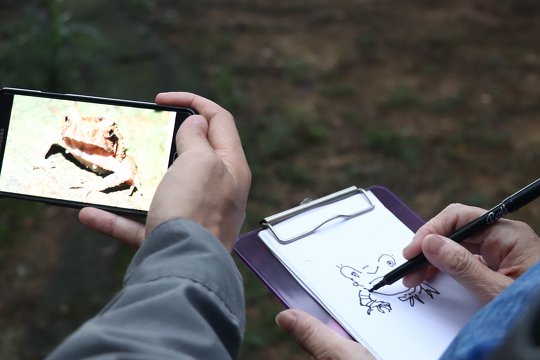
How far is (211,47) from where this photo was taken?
133 inches

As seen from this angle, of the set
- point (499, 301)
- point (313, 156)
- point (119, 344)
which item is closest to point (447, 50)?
point (313, 156)

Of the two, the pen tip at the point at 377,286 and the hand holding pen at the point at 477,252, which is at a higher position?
the hand holding pen at the point at 477,252

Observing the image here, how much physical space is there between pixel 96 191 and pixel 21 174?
0.57 ft

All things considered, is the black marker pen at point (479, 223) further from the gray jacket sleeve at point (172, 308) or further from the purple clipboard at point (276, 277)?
the gray jacket sleeve at point (172, 308)

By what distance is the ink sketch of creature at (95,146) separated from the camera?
146 cm

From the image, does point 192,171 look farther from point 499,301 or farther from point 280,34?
point 280,34

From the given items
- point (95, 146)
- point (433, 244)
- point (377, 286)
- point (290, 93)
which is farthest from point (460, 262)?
point (290, 93)

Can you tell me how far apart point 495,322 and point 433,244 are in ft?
1.42

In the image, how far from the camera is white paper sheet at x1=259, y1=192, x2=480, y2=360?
4.07ft

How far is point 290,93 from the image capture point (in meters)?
3.18

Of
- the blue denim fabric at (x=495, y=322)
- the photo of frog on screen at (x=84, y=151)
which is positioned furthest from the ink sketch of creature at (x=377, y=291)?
the photo of frog on screen at (x=84, y=151)

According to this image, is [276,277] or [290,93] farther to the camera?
[290,93]

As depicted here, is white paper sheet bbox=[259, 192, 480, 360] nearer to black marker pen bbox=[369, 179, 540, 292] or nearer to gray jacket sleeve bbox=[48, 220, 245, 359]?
black marker pen bbox=[369, 179, 540, 292]

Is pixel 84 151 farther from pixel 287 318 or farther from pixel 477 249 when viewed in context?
pixel 477 249
